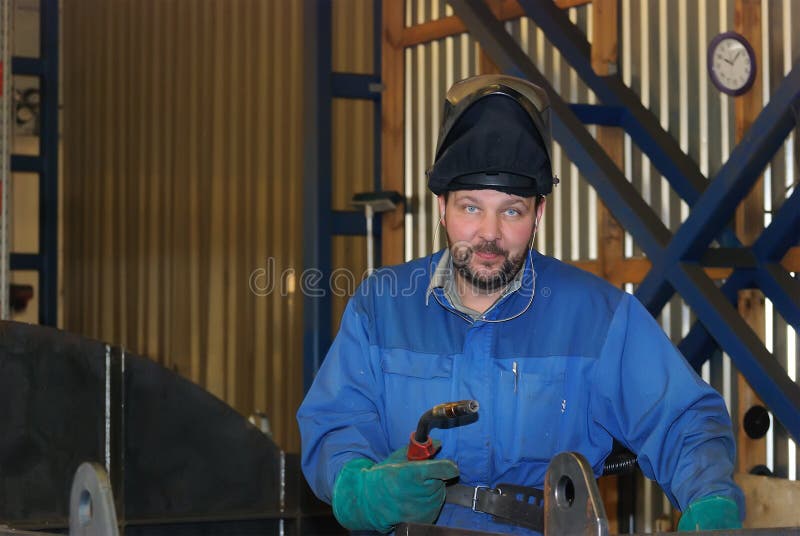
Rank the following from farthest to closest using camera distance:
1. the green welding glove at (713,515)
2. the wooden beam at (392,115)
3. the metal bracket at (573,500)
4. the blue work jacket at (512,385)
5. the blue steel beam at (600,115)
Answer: the wooden beam at (392,115) → the blue steel beam at (600,115) → the blue work jacket at (512,385) → the green welding glove at (713,515) → the metal bracket at (573,500)

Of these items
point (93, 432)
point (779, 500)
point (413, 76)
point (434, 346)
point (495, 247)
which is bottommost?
point (779, 500)

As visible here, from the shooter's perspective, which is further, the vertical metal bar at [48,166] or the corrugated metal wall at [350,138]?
the vertical metal bar at [48,166]

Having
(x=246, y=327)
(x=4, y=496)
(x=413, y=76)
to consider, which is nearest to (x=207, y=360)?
(x=246, y=327)

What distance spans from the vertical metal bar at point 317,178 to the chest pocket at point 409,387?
4519mm

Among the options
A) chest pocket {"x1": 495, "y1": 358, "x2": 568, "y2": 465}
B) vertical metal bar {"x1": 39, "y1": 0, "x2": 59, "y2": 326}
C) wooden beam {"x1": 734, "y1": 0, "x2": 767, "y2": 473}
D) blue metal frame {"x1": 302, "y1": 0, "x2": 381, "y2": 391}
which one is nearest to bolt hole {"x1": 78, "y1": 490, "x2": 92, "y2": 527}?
chest pocket {"x1": 495, "y1": 358, "x2": 568, "y2": 465}

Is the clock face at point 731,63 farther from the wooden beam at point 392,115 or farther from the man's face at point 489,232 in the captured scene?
the man's face at point 489,232

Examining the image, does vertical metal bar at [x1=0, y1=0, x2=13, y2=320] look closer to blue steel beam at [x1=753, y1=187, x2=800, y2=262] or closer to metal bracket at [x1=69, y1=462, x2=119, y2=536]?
blue steel beam at [x1=753, y1=187, x2=800, y2=262]

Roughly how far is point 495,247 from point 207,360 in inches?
267

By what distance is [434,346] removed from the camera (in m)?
2.51

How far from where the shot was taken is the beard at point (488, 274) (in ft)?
8.09

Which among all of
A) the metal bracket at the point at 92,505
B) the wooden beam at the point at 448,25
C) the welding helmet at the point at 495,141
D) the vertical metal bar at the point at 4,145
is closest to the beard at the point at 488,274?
the welding helmet at the point at 495,141

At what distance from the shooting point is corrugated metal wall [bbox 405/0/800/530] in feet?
16.6

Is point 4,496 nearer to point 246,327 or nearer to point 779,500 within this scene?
point 779,500

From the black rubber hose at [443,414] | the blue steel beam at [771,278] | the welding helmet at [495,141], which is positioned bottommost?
the black rubber hose at [443,414]
